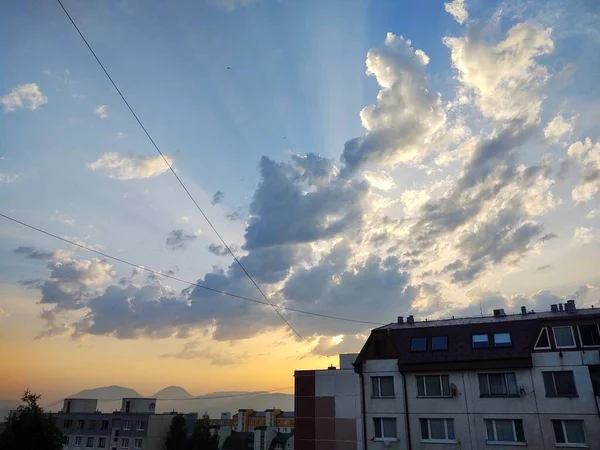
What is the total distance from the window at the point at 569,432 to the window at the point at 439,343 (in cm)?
872

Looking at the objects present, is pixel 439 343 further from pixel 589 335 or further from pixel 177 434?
pixel 177 434

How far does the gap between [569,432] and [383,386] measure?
13383mm

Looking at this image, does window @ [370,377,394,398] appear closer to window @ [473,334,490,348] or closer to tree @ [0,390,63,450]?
window @ [473,334,490,348]

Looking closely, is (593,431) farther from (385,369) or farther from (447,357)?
(385,369)

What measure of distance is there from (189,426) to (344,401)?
5460 centimetres

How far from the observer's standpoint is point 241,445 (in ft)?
296

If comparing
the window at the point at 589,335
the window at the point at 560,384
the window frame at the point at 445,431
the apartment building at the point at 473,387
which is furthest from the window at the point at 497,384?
the window at the point at 589,335

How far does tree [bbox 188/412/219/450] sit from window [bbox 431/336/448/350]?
55205 mm

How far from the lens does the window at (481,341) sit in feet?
107

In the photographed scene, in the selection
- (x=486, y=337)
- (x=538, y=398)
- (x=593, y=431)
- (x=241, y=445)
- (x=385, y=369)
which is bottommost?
(x=241, y=445)

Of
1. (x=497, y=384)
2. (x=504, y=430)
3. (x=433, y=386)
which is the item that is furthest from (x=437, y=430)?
(x=497, y=384)

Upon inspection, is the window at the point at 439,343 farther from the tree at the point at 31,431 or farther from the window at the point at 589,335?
the tree at the point at 31,431

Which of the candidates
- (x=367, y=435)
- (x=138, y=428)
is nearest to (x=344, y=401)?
(x=367, y=435)

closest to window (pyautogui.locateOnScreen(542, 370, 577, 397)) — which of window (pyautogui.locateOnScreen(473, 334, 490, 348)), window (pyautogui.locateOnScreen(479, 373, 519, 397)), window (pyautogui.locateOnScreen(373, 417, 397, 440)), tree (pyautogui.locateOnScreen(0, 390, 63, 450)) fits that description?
window (pyautogui.locateOnScreen(479, 373, 519, 397))
